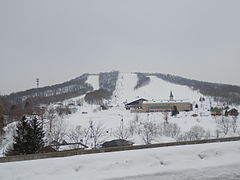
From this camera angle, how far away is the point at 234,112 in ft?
166

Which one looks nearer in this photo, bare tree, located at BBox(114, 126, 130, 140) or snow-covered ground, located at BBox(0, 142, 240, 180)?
snow-covered ground, located at BBox(0, 142, 240, 180)

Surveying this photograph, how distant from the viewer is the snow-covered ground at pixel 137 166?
3996 millimetres

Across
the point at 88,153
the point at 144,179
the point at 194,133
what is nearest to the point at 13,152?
the point at 88,153

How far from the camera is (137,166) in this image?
14.5 ft

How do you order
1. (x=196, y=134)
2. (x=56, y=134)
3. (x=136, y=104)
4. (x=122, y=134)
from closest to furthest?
(x=56, y=134), (x=196, y=134), (x=122, y=134), (x=136, y=104)

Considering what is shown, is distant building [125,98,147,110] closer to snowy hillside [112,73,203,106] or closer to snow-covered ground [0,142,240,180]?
snowy hillside [112,73,203,106]

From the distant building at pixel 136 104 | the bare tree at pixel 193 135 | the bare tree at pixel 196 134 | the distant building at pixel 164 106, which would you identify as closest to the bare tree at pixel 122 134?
the bare tree at pixel 193 135

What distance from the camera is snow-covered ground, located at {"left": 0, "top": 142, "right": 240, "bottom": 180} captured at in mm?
3996

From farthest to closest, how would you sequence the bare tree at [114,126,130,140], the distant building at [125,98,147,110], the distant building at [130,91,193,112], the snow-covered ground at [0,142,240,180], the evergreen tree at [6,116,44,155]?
the distant building at [125,98,147,110] → the distant building at [130,91,193,112] → the bare tree at [114,126,130,140] → the evergreen tree at [6,116,44,155] → the snow-covered ground at [0,142,240,180]

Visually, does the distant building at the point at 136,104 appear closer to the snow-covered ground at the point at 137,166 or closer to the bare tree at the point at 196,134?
the bare tree at the point at 196,134

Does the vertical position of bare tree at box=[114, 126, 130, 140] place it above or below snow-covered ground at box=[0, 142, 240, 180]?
below

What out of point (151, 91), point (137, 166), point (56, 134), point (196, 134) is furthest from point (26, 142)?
point (151, 91)

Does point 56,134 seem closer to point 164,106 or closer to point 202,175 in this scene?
point 202,175

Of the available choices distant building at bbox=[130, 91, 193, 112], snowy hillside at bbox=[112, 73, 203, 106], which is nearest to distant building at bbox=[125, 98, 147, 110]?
distant building at bbox=[130, 91, 193, 112]
